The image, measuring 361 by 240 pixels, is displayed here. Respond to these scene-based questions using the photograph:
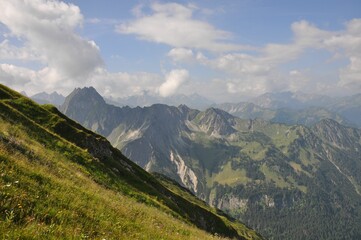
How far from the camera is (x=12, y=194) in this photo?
37.6ft

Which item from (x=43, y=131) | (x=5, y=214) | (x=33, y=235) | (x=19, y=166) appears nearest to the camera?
(x=33, y=235)

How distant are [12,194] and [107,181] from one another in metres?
26.8

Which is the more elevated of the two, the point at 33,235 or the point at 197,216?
the point at 33,235

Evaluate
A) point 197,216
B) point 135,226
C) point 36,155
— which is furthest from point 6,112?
point 197,216

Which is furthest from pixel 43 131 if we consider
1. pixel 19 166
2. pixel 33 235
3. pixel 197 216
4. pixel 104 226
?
pixel 197 216

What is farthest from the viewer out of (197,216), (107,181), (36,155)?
(197,216)

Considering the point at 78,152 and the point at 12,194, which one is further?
the point at 78,152

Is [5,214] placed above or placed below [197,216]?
above

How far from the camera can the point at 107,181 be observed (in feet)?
Answer: 124

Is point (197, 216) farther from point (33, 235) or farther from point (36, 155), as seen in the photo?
point (33, 235)

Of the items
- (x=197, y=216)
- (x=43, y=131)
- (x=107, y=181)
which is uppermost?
(x=43, y=131)

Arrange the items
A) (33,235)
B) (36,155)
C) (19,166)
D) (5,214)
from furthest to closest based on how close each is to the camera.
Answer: (36,155)
(19,166)
(5,214)
(33,235)

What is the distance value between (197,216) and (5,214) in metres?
61.3

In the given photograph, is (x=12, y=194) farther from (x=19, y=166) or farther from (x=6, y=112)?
(x=6, y=112)
